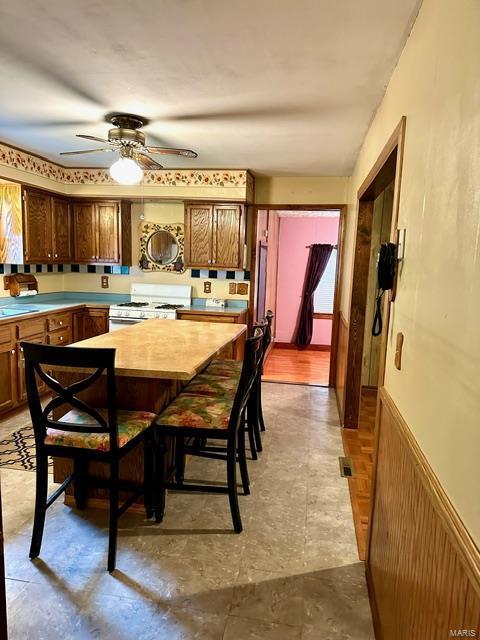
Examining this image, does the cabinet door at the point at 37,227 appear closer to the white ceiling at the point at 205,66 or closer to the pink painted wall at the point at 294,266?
the white ceiling at the point at 205,66

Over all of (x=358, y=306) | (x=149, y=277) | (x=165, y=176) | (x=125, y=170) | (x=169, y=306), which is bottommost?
(x=169, y=306)

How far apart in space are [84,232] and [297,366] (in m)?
3.30

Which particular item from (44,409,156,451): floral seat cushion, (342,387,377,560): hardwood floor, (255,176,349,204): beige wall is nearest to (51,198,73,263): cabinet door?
(255,176,349,204): beige wall

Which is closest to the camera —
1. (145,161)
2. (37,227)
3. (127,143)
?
(127,143)

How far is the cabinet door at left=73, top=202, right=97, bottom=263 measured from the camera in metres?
4.89

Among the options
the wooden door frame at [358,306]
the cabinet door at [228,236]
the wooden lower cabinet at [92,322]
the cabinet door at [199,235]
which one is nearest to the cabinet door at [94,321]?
the wooden lower cabinet at [92,322]

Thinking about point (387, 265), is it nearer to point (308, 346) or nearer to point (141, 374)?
point (141, 374)

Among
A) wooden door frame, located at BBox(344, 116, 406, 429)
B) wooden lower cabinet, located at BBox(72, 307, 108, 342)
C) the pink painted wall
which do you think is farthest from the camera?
the pink painted wall

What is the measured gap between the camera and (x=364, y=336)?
3809mm

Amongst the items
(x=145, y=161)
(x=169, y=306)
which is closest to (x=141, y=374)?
(x=145, y=161)

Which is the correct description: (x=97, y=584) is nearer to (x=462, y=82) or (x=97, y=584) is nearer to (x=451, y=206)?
(x=451, y=206)

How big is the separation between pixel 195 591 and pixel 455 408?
1.43 metres

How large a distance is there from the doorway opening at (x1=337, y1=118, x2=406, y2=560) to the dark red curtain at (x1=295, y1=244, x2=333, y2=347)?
2.48 m

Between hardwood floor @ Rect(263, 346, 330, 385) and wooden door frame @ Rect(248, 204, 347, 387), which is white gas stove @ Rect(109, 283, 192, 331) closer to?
wooden door frame @ Rect(248, 204, 347, 387)
